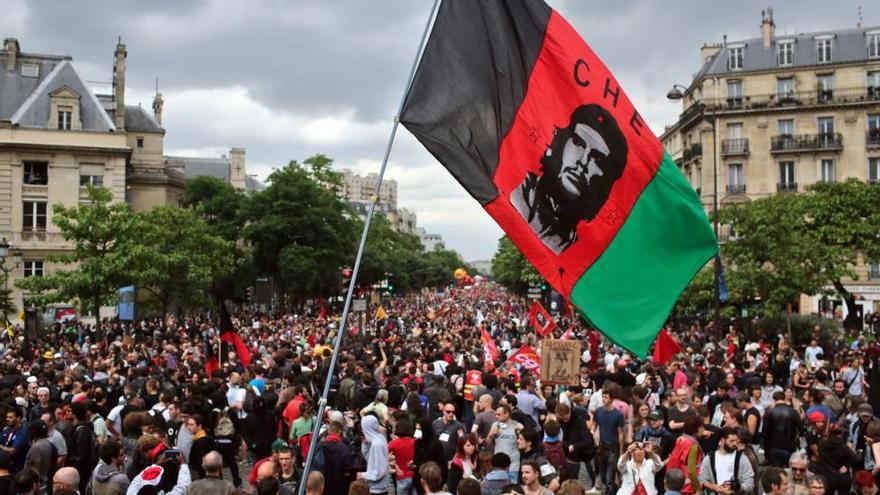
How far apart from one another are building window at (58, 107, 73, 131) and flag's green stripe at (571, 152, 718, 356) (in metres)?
59.1

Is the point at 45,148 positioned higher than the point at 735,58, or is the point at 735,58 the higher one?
the point at 735,58

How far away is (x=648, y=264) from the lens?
7.34 metres

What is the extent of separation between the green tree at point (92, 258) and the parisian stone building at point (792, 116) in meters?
37.6

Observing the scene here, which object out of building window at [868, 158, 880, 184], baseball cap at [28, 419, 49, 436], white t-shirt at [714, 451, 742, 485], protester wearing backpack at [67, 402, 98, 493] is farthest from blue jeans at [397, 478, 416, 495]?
building window at [868, 158, 880, 184]

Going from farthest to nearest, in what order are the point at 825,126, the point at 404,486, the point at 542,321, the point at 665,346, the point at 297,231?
the point at 297,231 → the point at 825,126 → the point at 542,321 → the point at 665,346 → the point at 404,486

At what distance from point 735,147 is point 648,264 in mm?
56037

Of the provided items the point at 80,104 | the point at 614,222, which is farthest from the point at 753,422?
the point at 80,104

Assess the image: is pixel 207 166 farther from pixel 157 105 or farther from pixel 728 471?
pixel 728 471

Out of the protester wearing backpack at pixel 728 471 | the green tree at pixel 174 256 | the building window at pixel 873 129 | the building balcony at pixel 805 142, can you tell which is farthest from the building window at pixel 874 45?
the protester wearing backpack at pixel 728 471

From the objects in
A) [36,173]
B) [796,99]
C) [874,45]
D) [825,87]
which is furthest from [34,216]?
[874,45]

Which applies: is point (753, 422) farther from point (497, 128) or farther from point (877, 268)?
point (877, 268)

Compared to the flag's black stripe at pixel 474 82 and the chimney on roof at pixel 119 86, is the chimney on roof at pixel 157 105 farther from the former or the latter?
the flag's black stripe at pixel 474 82

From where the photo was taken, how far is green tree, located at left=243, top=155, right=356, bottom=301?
6406cm

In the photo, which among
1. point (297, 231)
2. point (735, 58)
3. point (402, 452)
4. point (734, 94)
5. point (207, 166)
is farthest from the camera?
point (207, 166)
